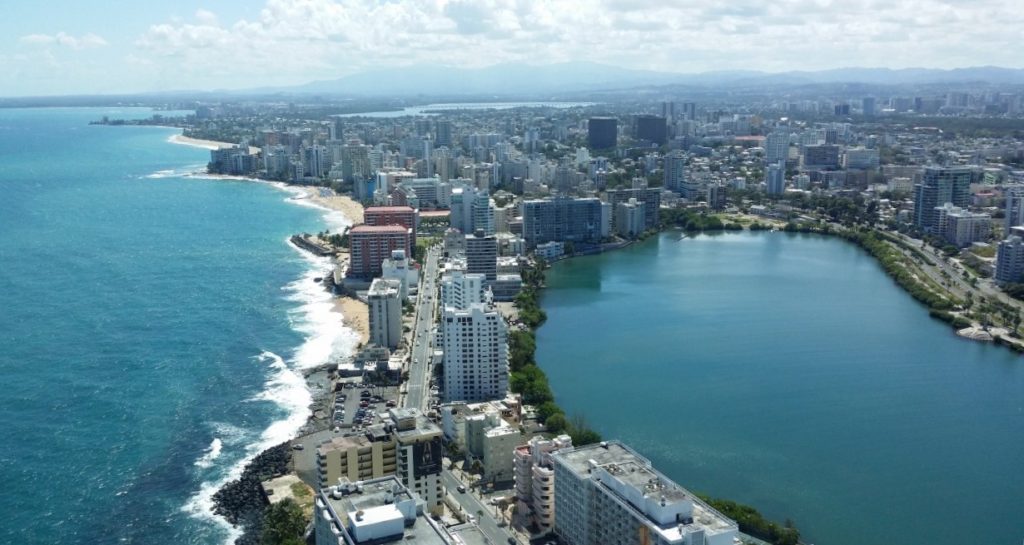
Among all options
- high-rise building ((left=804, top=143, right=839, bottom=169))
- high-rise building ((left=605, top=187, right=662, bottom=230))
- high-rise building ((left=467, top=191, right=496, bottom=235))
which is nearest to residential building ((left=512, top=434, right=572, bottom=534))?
high-rise building ((left=467, top=191, right=496, bottom=235))

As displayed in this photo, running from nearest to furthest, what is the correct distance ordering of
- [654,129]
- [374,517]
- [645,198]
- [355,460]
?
[374,517]
[355,460]
[645,198]
[654,129]

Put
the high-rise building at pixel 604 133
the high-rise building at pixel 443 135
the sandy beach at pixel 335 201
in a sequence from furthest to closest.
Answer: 1. the high-rise building at pixel 443 135
2. the high-rise building at pixel 604 133
3. the sandy beach at pixel 335 201

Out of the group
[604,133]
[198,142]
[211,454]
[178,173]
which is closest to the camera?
[211,454]

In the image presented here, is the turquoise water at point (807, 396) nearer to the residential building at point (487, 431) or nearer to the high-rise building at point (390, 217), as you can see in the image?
the residential building at point (487, 431)

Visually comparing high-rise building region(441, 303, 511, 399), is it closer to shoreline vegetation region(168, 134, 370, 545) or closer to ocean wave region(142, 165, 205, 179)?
shoreline vegetation region(168, 134, 370, 545)

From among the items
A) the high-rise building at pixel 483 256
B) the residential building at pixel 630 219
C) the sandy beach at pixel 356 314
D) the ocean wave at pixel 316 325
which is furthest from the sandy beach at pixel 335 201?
the sandy beach at pixel 356 314

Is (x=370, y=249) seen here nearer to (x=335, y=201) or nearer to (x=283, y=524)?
(x=283, y=524)

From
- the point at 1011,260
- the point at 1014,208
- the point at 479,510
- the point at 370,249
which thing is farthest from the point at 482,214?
the point at 479,510
